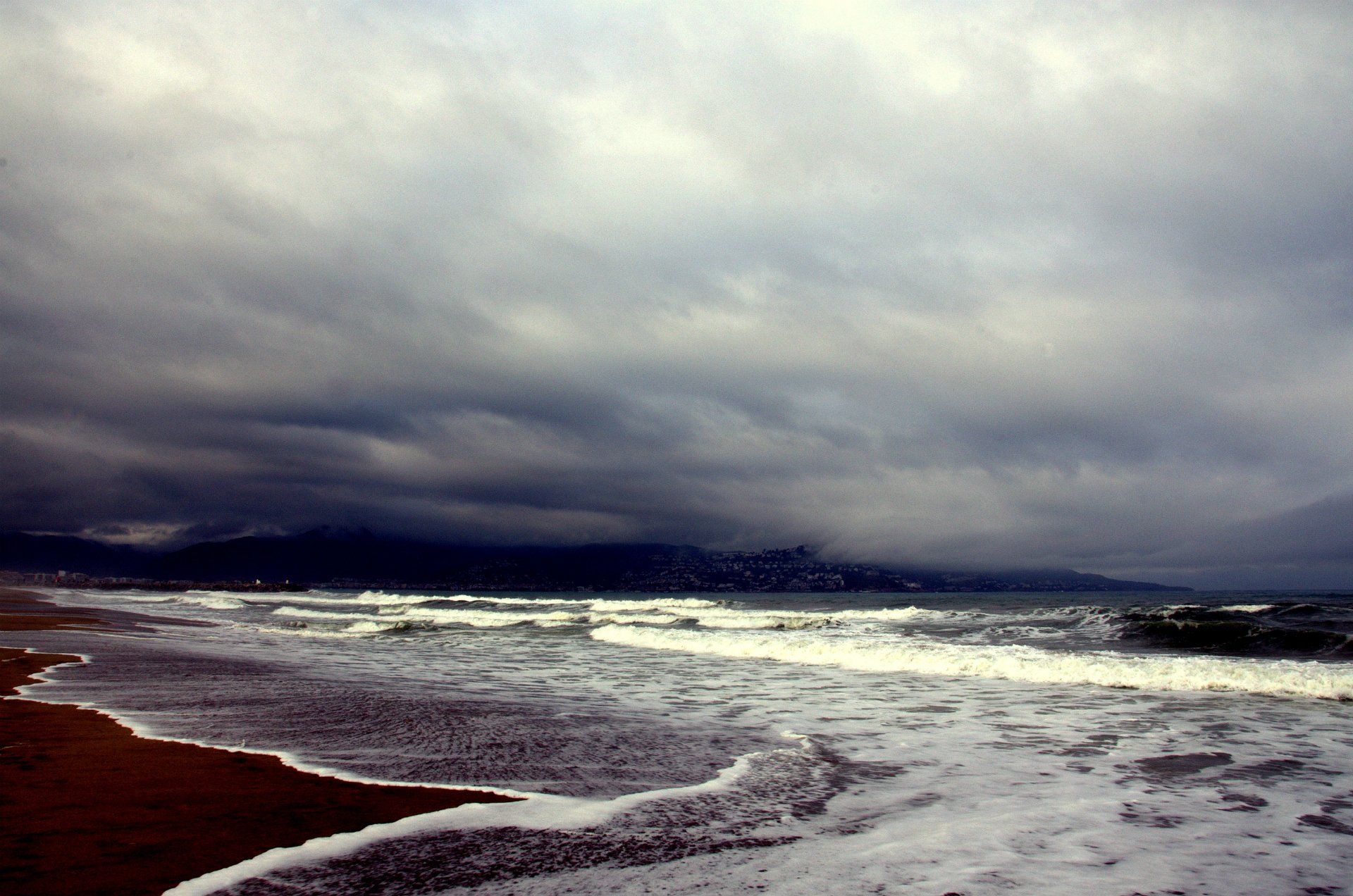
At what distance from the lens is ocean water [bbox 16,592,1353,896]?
5.38 meters

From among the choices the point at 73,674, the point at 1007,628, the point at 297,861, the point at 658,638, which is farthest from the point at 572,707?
the point at 1007,628

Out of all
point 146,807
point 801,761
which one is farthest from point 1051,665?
point 146,807

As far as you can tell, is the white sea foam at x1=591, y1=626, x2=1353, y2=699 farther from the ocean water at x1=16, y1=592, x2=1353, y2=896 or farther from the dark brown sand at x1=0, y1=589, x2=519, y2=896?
the dark brown sand at x1=0, y1=589, x2=519, y2=896

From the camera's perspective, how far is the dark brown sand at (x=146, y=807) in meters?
4.94

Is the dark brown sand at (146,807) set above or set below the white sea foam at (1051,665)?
above

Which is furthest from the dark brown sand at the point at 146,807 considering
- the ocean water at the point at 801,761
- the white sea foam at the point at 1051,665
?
the white sea foam at the point at 1051,665

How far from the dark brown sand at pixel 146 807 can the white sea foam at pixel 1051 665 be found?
15.7 m

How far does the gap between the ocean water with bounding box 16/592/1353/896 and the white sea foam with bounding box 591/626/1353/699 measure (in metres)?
0.08

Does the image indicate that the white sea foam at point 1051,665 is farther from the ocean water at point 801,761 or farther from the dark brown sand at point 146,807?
the dark brown sand at point 146,807

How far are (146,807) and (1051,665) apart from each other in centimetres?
1880

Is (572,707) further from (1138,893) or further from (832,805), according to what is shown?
(1138,893)

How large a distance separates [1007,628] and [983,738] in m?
28.7

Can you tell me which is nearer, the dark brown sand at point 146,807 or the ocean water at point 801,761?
the dark brown sand at point 146,807

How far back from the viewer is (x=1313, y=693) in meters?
15.4
